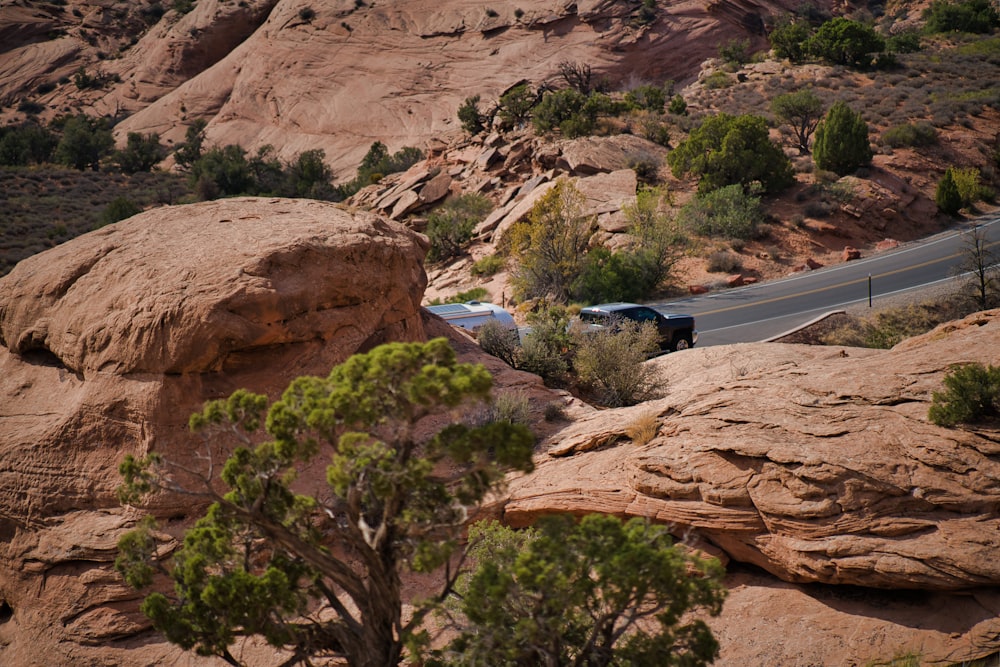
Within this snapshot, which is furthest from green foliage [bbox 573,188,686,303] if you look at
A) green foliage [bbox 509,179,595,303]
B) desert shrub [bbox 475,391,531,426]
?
desert shrub [bbox 475,391,531,426]

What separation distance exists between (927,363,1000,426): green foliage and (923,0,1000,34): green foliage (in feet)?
200

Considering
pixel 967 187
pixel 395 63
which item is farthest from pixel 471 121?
pixel 967 187

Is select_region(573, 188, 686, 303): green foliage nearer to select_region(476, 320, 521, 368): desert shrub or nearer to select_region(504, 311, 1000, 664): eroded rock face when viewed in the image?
select_region(476, 320, 521, 368): desert shrub

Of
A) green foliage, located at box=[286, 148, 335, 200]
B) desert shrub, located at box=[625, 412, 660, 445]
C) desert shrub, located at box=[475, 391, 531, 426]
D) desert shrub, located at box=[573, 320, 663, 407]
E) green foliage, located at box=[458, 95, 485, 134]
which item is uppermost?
desert shrub, located at box=[625, 412, 660, 445]

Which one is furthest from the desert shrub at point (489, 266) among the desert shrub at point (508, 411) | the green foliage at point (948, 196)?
the green foliage at point (948, 196)

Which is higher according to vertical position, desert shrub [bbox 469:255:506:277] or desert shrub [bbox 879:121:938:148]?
desert shrub [bbox 879:121:938:148]

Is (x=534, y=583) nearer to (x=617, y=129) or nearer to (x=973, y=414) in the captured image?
(x=973, y=414)

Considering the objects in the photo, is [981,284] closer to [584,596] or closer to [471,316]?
[471,316]

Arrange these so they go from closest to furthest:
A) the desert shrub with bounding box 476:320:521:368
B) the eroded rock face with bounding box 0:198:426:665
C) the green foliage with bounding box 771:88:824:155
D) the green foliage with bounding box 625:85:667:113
→ the eroded rock face with bounding box 0:198:426:665, the desert shrub with bounding box 476:320:521:368, the green foliage with bounding box 771:88:824:155, the green foliage with bounding box 625:85:667:113

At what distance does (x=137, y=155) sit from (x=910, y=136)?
5436 cm

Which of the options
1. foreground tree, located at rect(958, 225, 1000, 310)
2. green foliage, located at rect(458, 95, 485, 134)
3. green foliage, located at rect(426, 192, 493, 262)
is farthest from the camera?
green foliage, located at rect(458, 95, 485, 134)

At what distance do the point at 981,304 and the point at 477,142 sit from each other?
33254mm

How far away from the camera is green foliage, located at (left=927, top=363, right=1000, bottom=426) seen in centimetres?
958

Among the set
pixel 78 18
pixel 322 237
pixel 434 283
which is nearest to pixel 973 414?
pixel 322 237
